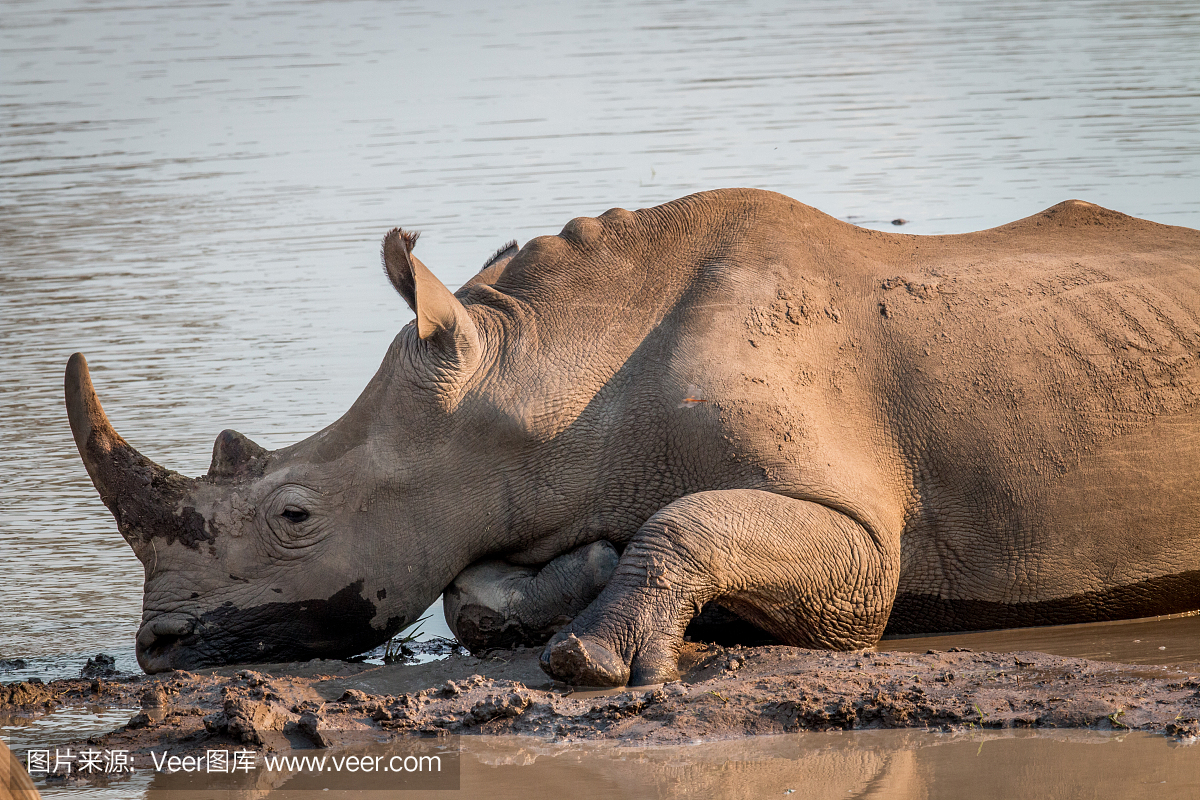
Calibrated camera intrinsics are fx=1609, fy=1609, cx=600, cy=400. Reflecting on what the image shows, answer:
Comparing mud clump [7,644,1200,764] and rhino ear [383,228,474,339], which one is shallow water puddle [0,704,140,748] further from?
rhino ear [383,228,474,339]

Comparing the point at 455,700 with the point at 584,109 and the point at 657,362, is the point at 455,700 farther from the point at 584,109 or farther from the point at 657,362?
the point at 584,109

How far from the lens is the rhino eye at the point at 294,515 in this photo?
5840mm

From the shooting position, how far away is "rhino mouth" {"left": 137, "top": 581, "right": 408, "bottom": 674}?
19.2ft

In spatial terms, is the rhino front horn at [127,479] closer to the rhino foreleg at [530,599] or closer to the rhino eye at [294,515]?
the rhino eye at [294,515]

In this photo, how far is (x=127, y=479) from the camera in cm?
594

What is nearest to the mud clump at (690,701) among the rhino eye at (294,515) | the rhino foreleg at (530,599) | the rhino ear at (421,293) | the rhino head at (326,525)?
the rhino foreleg at (530,599)

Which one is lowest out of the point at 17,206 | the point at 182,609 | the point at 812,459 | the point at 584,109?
the point at 182,609

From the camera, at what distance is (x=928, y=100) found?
59.2ft

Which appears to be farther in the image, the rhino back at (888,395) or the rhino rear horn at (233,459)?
the rhino rear horn at (233,459)

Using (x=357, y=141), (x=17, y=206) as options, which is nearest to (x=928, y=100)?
(x=357, y=141)

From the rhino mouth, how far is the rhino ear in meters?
1.01

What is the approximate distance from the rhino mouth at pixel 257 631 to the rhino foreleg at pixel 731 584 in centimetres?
91

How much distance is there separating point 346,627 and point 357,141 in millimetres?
11765

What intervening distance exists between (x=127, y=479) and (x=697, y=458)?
6.90ft
